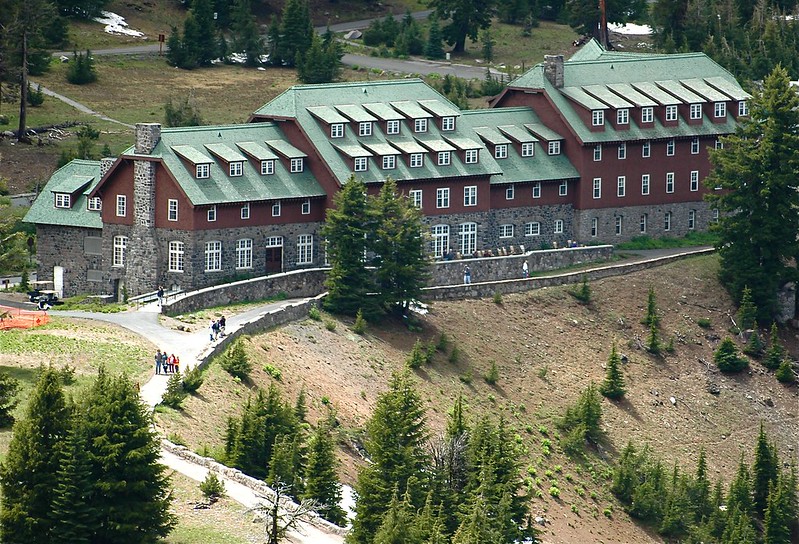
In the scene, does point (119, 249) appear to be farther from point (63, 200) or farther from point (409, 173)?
point (409, 173)

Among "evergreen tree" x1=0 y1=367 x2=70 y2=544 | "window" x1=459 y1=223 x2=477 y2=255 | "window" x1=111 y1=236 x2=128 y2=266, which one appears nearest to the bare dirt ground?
"window" x1=459 y1=223 x2=477 y2=255

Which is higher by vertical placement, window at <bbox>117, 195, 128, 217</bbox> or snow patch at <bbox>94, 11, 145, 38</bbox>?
snow patch at <bbox>94, 11, 145, 38</bbox>

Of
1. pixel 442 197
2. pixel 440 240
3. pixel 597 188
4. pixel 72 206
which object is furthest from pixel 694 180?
pixel 72 206

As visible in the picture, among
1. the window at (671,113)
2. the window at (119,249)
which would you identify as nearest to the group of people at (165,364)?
the window at (119,249)

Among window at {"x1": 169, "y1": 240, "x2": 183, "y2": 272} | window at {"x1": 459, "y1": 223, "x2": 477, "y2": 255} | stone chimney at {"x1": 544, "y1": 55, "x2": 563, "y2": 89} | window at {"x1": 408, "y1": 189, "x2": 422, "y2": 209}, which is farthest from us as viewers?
stone chimney at {"x1": 544, "y1": 55, "x2": 563, "y2": 89}

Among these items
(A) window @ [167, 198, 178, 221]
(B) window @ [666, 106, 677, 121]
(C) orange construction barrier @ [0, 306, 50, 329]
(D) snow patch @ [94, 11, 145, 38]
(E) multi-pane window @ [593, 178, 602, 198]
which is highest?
(D) snow patch @ [94, 11, 145, 38]

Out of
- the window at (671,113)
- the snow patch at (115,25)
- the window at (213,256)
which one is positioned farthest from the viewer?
the snow patch at (115,25)

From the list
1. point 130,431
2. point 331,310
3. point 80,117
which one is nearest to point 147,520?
point 130,431

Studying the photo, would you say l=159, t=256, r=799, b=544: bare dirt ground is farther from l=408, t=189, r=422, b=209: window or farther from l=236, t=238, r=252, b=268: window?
l=236, t=238, r=252, b=268: window

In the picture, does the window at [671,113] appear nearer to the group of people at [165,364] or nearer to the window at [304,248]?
the window at [304,248]
